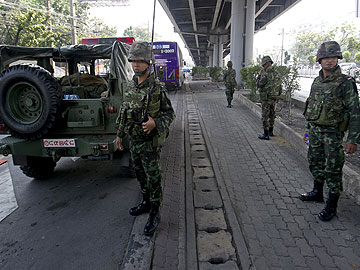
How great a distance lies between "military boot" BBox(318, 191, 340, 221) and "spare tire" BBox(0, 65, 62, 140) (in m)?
3.60

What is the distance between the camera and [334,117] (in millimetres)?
3143

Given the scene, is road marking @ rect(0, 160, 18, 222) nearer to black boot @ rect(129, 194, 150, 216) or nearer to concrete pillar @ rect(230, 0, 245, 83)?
black boot @ rect(129, 194, 150, 216)

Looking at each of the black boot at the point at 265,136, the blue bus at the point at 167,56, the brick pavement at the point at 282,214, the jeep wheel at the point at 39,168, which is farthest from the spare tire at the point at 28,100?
the blue bus at the point at 167,56

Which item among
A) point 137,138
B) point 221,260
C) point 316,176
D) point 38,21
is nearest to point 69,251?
point 137,138

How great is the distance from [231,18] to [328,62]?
18599mm

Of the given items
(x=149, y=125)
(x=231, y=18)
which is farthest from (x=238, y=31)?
(x=149, y=125)

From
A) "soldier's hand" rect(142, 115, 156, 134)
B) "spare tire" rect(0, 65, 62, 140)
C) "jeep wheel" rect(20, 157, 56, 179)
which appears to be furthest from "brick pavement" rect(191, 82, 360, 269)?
"jeep wheel" rect(20, 157, 56, 179)

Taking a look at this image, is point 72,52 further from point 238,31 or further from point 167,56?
point 238,31

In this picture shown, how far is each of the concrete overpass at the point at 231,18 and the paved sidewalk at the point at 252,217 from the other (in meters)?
14.2

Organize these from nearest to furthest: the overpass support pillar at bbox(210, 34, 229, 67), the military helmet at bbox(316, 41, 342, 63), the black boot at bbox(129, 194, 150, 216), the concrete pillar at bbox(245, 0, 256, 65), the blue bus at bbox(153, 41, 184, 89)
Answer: the military helmet at bbox(316, 41, 342, 63), the black boot at bbox(129, 194, 150, 216), the blue bus at bbox(153, 41, 184, 89), the concrete pillar at bbox(245, 0, 256, 65), the overpass support pillar at bbox(210, 34, 229, 67)

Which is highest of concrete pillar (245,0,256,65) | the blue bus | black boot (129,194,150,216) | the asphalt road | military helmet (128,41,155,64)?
concrete pillar (245,0,256,65)

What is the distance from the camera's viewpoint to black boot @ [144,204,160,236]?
3.00 meters

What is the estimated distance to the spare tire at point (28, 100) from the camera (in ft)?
12.1

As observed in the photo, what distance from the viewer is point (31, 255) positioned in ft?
9.12
